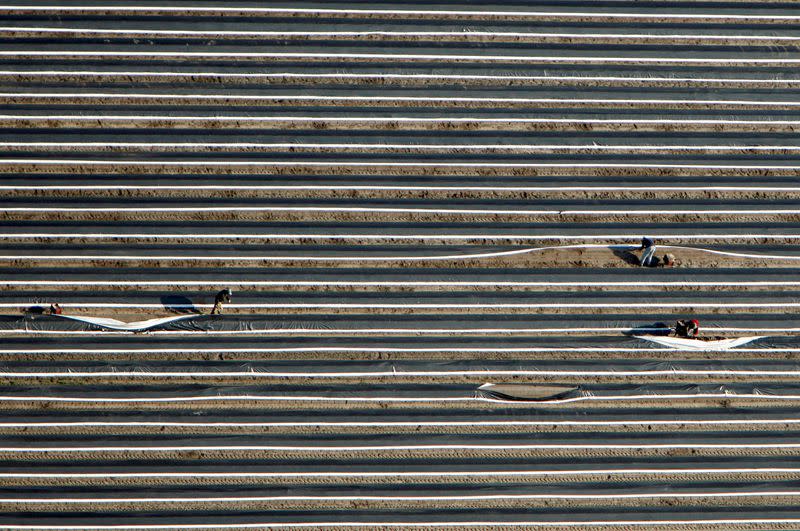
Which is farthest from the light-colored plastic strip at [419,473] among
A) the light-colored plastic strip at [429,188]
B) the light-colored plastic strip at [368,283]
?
the light-colored plastic strip at [429,188]

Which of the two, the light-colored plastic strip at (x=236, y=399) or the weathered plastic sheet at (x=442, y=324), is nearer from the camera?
the light-colored plastic strip at (x=236, y=399)

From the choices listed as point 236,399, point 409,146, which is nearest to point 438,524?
point 236,399

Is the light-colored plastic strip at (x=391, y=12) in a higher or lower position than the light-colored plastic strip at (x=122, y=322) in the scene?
higher

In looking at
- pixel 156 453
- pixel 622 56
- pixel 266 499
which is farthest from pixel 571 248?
pixel 156 453

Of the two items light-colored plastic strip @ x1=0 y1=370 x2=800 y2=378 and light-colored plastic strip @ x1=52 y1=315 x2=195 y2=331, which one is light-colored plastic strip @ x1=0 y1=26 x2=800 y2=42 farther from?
light-colored plastic strip @ x1=0 y1=370 x2=800 y2=378

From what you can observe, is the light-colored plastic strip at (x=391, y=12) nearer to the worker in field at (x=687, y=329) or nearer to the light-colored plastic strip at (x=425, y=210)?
the light-colored plastic strip at (x=425, y=210)

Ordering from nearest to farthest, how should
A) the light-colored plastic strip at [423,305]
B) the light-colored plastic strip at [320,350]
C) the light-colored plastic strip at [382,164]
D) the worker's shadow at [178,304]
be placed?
the light-colored plastic strip at [320,350] < the light-colored plastic strip at [423,305] < the worker's shadow at [178,304] < the light-colored plastic strip at [382,164]

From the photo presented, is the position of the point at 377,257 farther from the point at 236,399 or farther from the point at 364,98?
the point at 236,399
